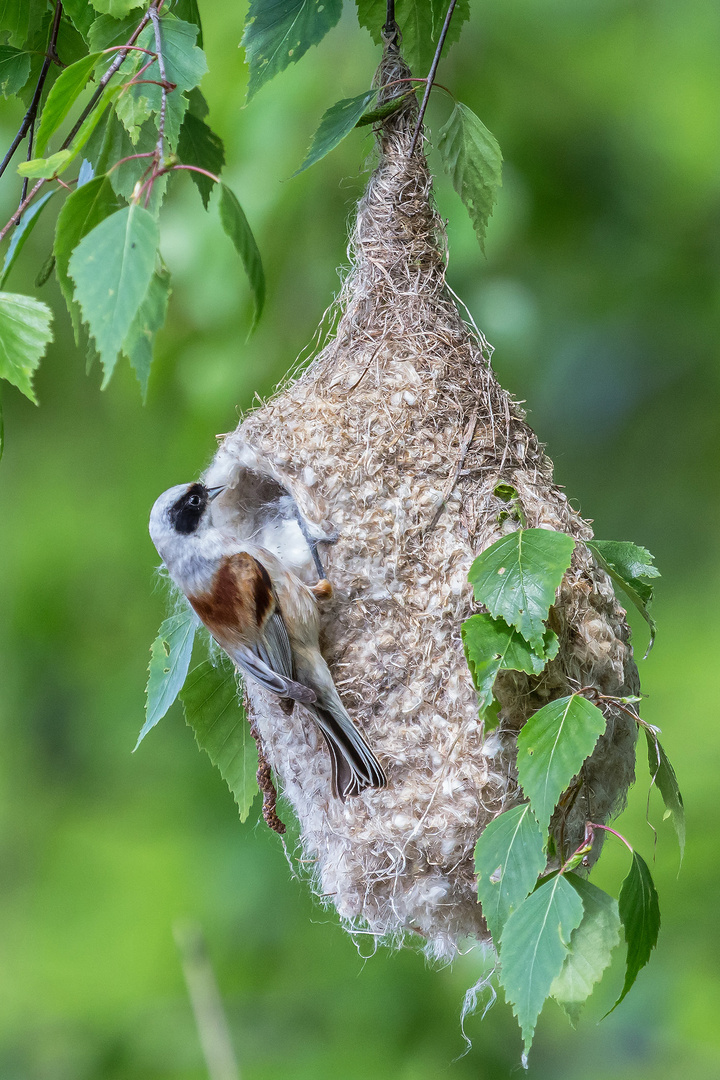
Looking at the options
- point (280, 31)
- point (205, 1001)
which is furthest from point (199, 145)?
point (205, 1001)

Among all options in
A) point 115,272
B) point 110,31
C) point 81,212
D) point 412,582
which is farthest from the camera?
point 412,582

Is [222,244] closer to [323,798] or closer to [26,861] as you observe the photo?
[323,798]

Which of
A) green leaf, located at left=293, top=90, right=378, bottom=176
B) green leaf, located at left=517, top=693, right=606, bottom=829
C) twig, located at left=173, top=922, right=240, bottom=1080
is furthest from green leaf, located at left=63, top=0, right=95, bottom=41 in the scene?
twig, located at left=173, top=922, right=240, bottom=1080

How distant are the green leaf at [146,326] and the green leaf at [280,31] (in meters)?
0.57

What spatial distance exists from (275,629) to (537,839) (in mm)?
512

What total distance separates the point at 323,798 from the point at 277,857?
1428mm

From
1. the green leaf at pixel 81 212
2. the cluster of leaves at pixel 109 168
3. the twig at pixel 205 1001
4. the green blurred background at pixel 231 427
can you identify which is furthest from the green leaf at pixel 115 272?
the twig at pixel 205 1001

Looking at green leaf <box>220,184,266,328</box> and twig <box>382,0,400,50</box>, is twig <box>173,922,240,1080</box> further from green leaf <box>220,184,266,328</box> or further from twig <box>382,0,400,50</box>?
twig <box>382,0,400,50</box>

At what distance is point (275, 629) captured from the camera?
1422 mm

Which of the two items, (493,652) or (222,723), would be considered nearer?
(493,652)

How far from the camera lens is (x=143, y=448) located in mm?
2773

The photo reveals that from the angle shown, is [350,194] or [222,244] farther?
[350,194]

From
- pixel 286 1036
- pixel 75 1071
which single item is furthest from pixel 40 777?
pixel 286 1036

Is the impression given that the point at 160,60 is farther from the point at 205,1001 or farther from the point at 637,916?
the point at 205,1001
